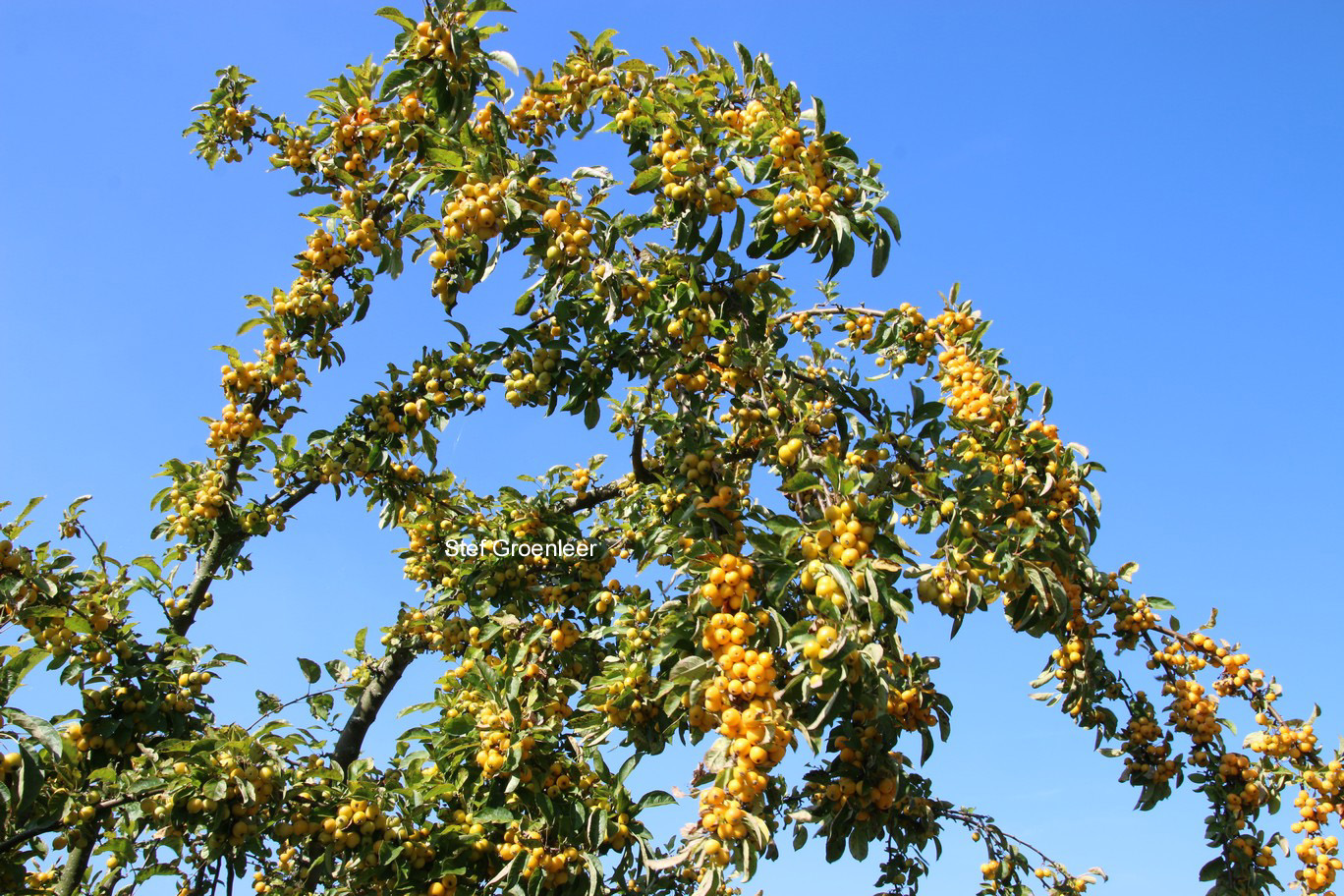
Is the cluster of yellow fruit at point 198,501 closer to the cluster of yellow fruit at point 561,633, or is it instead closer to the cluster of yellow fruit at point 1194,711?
the cluster of yellow fruit at point 561,633

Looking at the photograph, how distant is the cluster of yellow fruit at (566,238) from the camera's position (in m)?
3.55

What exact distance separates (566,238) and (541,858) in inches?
88.8

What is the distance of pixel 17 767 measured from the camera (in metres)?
2.91

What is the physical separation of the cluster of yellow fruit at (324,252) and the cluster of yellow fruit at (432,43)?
139 cm

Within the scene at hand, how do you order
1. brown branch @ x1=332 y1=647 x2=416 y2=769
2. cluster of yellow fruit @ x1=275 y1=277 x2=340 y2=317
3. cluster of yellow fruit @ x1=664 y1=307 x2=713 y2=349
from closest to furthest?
cluster of yellow fruit @ x1=664 y1=307 x2=713 y2=349 < cluster of yellow fruit @ x1=275 y1=277 x2=340 y2=317 < brown branch @ x1=332 y1=647 x2=416 y2=769

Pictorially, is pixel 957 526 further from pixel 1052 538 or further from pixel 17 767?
pixel 17 767

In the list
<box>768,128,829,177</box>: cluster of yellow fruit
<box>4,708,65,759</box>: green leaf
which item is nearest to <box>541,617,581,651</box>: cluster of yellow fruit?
<box>4,708,65,759</box>: green leaf

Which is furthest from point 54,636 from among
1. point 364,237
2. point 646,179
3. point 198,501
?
point 646,179

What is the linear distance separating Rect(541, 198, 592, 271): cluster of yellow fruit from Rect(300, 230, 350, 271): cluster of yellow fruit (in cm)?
169

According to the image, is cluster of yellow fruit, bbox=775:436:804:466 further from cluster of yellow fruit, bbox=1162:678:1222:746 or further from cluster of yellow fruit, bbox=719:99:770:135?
cluster of yellow fruit, bbox=1162:678:1222:746

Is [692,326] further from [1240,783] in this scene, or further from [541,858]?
[1240,783]

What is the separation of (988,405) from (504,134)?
256 centimetres

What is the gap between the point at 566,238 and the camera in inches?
140

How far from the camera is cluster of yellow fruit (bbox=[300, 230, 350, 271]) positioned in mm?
4812
